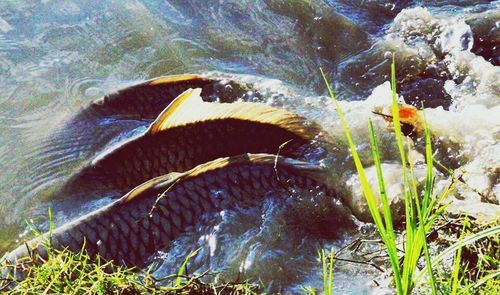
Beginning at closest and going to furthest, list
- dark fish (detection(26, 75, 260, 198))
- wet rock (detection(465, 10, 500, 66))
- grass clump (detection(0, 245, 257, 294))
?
1. grass clump (detection(0, 245, 257, 294))
2. dark fish (detection(26, 75, 260, 198))
3. wet rock (detection(465, 10, 500, 66))

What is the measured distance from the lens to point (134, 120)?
3.71m

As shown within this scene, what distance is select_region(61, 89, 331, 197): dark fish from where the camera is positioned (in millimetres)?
2992

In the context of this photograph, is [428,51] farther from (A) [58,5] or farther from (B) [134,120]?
(A) [58,5]

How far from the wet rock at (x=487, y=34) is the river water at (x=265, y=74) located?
0.01 meters

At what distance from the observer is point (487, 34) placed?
14.4ft

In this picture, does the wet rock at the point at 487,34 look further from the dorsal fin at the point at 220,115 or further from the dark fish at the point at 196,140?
the dorsal fin at the point at 220,115

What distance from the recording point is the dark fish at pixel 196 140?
9.82 feet

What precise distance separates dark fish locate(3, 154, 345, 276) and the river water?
0.07m

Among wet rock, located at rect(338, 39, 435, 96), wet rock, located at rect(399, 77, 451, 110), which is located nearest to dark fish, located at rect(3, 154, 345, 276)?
wet rock, located at rect(399, 77, 451, 110)

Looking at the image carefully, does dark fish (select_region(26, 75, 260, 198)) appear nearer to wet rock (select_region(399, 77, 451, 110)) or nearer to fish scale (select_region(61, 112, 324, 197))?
fish scale (select_region(61, 112, 324, 197))

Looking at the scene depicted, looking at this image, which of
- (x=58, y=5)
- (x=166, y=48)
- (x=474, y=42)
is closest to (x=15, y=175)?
(x=166, y=48)

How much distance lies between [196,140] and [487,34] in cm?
233

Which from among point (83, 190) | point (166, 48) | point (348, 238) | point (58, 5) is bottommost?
point (348, 238)

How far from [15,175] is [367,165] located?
178cm
